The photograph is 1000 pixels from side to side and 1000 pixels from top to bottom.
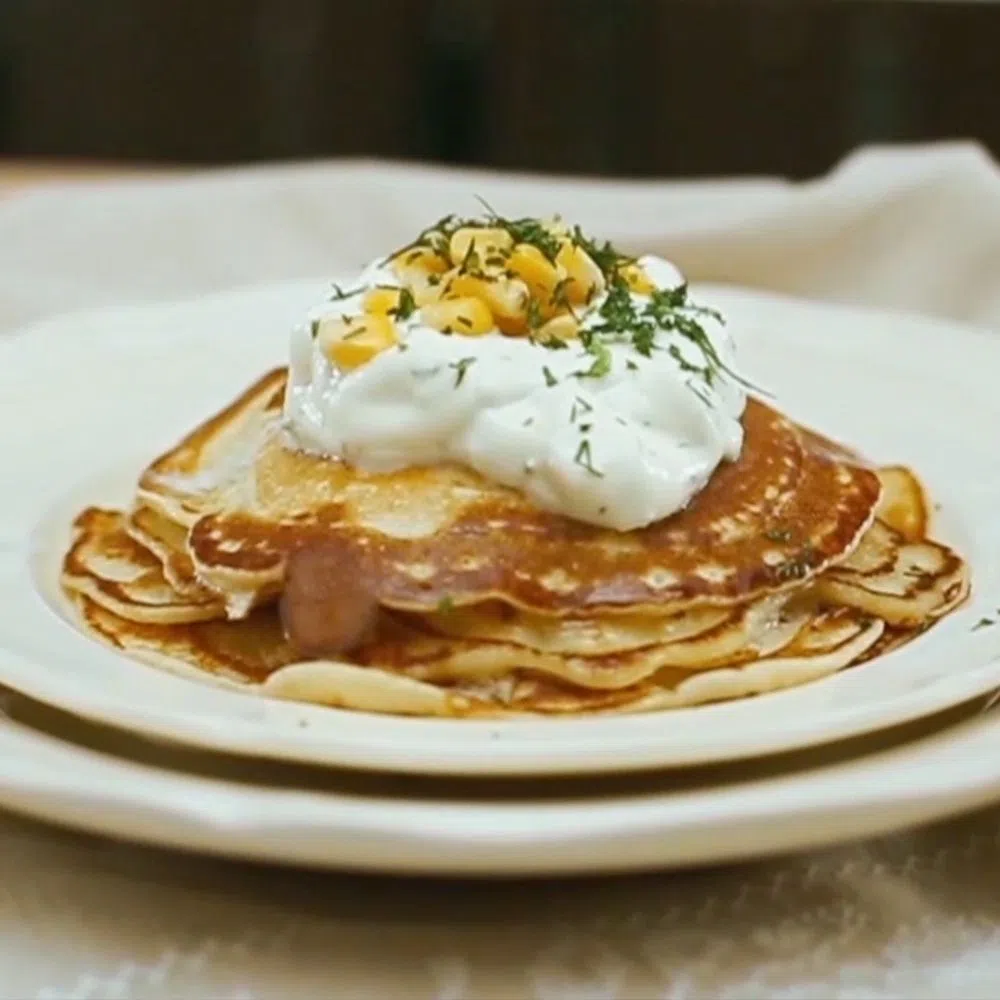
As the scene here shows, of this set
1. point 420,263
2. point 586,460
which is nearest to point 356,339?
point 420,263

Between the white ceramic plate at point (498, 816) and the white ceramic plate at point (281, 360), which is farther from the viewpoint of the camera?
the white ceramic plate at point (281, 360)

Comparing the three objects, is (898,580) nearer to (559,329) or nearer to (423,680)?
(559,329)

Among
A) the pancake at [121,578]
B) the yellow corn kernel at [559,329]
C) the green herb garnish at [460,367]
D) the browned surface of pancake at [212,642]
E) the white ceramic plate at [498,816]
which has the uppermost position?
the yellow corn kernel at [559,329]

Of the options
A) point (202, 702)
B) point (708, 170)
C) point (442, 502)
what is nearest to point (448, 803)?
point (202, 702)

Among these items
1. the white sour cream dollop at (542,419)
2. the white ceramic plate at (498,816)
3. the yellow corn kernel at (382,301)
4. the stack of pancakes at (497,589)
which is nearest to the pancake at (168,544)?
the stack of pancakes at (497,589)

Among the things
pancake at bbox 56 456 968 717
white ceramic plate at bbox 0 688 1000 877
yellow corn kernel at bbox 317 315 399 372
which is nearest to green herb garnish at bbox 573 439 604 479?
pancake at bbox 56 456 968 717

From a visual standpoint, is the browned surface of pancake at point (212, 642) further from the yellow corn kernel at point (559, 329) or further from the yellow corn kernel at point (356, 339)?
the yellow corn kernel at point (559, 329)
